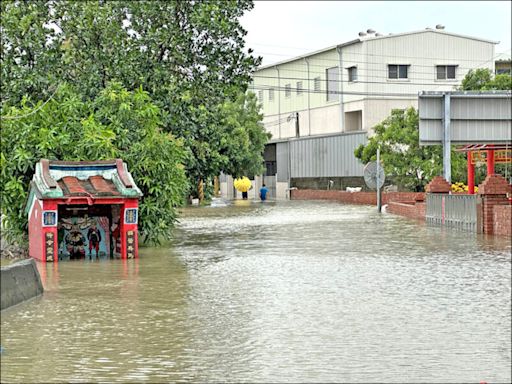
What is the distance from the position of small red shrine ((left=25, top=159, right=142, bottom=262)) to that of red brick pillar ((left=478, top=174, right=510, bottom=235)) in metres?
11.3

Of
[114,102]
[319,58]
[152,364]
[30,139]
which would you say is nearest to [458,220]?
[114,102]

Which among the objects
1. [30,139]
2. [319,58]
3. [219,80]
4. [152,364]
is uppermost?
[319,58]

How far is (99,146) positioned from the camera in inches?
972

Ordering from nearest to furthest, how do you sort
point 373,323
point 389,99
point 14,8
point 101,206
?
1. point 373,323
2. point 101,206
3. point 14,8
4. point 389,99

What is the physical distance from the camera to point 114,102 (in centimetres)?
2747

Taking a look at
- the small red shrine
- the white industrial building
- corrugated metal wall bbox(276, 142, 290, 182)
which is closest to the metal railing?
the small red shrine

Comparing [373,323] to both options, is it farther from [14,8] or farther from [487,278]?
[14,8]

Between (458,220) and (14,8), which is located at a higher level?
(14,8)

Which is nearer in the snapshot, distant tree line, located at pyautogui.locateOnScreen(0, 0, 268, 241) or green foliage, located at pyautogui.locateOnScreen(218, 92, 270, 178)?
distant tree line, located at pyautogui.locateOnScreen(0, 0, 268, 241)

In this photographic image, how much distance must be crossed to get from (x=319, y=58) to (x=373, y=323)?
214 ft

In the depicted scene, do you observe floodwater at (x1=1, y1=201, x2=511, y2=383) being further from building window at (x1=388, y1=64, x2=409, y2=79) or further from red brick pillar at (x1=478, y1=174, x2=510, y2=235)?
building window at (x1=388, y1=64, x2=409, y2=79)

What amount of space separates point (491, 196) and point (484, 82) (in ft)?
80.2

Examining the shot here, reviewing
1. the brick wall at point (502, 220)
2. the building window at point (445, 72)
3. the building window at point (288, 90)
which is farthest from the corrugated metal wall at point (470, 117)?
the building window at point (288, 90)

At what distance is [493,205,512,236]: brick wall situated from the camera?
28344mm
